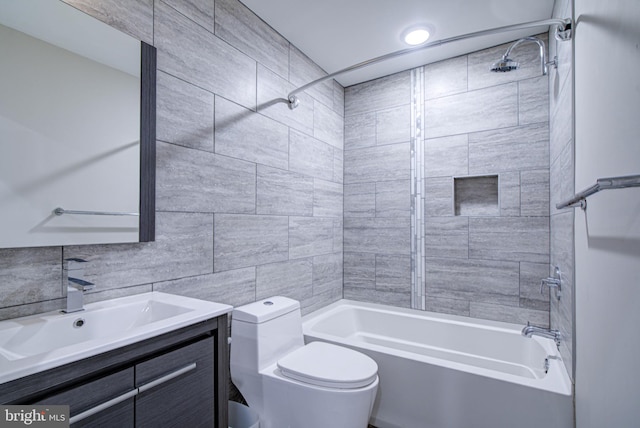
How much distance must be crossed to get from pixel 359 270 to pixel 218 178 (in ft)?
5.73

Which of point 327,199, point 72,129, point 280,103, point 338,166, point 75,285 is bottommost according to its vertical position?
point 75,285

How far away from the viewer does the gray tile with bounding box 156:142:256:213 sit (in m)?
1.57

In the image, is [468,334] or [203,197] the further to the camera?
[468,334]

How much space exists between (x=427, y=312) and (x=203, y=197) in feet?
6.81

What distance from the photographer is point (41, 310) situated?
1168 millimetres

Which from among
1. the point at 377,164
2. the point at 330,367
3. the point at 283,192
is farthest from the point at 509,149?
the point at 330,367

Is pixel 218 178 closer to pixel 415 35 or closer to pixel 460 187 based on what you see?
pixel 415 35

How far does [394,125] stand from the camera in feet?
9.61

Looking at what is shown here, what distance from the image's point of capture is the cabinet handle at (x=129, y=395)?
33.2 inches

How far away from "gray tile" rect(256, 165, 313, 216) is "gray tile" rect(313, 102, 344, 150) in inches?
18.8

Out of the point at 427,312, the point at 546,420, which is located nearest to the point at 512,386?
the point at 546,420

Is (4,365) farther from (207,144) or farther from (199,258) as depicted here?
(207,144)

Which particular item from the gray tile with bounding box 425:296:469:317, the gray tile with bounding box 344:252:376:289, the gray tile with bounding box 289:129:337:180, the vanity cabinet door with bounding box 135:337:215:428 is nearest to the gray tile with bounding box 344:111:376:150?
the gray tile with bounding box 289:129:337:180

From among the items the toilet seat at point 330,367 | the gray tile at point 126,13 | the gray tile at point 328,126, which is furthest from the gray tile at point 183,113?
the toilet seat at point 330,367
